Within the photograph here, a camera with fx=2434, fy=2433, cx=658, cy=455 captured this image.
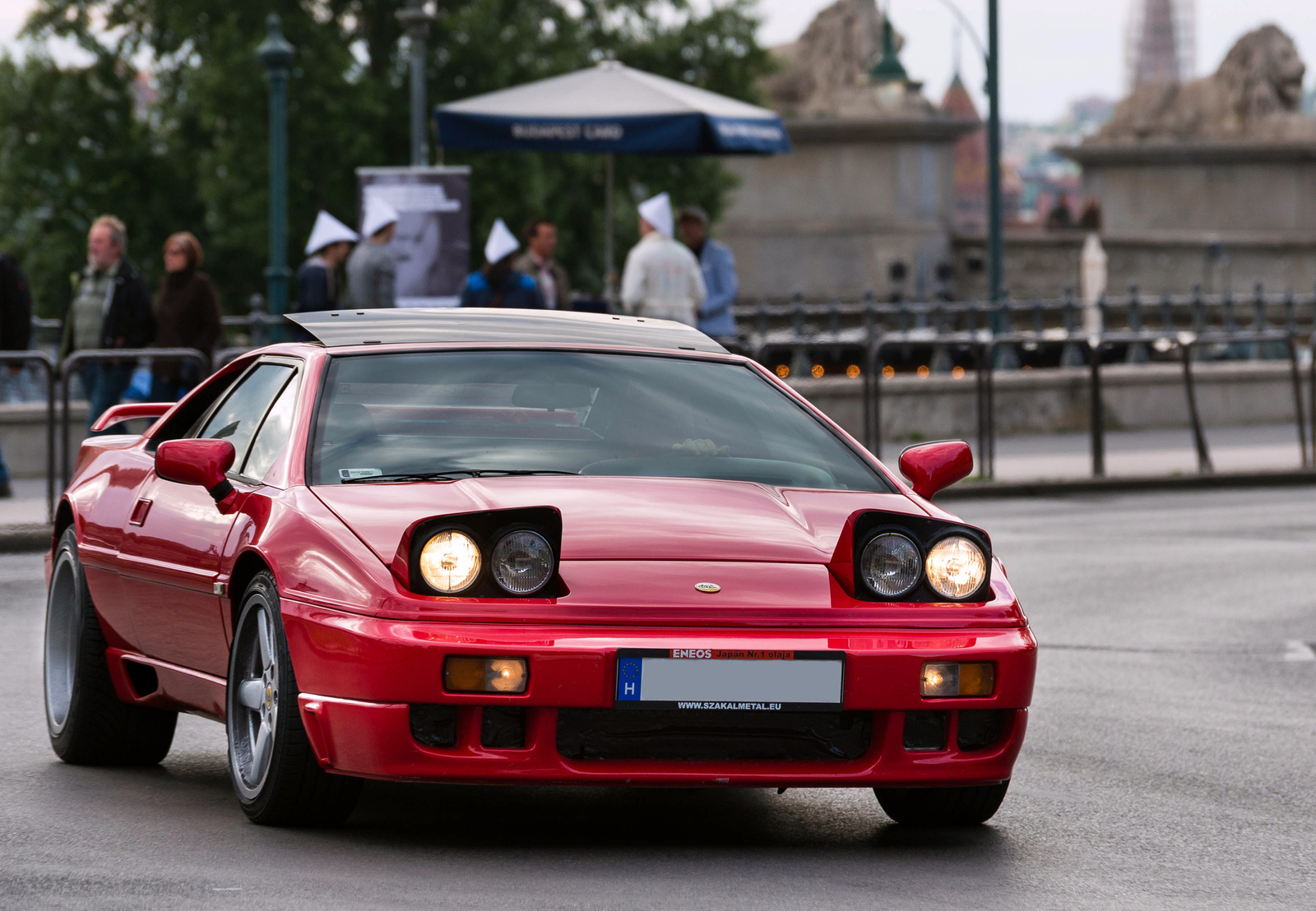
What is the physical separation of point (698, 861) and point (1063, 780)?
1757 millimetres

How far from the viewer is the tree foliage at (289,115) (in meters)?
37.8

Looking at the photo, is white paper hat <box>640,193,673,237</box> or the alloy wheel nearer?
the alloy wheel

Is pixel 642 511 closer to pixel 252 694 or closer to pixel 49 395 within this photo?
pixel 252 694

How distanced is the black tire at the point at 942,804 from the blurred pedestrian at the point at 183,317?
410 inches

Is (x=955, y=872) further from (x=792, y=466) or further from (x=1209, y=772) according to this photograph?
(x=1209, y=772)

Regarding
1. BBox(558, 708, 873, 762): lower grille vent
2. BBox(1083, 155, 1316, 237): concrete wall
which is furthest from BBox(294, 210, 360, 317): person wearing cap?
BBox(1083, 155, 1316, 237): concrete wall

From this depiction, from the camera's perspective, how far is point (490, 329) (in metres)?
6.68

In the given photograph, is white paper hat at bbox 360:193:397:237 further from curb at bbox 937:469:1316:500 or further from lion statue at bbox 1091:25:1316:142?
lion statue at bbox 1091:25:1316:142

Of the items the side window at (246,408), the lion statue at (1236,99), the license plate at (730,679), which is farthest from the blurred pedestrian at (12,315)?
the lion statue at (1236,99)

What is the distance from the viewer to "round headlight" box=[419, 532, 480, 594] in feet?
17.4

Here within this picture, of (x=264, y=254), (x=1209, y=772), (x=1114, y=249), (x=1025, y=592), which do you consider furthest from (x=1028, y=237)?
(x=1209, y=772)

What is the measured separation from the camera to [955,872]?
17.9ft

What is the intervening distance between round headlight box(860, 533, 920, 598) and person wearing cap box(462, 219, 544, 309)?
10.9 m

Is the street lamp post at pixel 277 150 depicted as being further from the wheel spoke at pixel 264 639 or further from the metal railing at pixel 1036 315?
the wheel spoke at pixel 264 639
